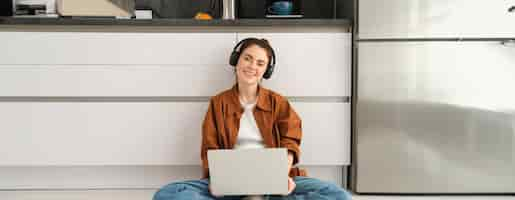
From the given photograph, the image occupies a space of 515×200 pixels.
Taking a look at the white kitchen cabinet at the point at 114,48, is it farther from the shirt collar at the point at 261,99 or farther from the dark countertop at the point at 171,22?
the shirt collar at the point at 261,99

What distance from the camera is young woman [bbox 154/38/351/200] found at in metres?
1.78

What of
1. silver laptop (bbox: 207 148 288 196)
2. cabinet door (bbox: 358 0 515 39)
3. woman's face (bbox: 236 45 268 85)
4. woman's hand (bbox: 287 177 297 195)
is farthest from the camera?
cabinet door (bbox: 358 0 515 39)

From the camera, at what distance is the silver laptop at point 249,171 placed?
152 cm

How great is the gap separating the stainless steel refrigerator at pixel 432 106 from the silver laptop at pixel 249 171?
2.14 feet

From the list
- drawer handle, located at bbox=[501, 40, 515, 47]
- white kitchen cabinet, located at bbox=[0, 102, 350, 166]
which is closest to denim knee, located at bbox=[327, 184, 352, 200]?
white kitchen cabinet, located at bbox=[0, 102, 350, 166]

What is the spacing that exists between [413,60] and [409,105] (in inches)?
7.5

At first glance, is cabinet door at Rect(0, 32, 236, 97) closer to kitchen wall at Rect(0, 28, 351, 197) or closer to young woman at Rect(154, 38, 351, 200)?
kitchen wall at Rect(0, 28, 351, 197)

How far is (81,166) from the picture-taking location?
2.15 metres

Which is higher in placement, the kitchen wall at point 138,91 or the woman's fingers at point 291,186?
the kitchen wall at point 138,91

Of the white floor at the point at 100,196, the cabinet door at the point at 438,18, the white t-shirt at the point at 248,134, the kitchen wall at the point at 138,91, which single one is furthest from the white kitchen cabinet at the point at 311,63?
the white floor at the point at 100,196

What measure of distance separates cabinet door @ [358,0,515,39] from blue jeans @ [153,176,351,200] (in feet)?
2.34

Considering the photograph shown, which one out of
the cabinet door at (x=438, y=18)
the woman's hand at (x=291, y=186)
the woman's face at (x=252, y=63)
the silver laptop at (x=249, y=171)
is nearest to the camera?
the silver laptop at (x=249, y=171)

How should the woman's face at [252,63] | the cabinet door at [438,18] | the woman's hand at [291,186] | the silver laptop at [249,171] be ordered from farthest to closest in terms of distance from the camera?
the cabinet door at [438,18] → the woman's face at [252,63] → the woman's hand at [291,186] → the silver laptop at [249,171]

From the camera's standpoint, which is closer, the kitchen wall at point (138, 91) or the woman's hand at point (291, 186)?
the woman's hand at point (291, 186)
